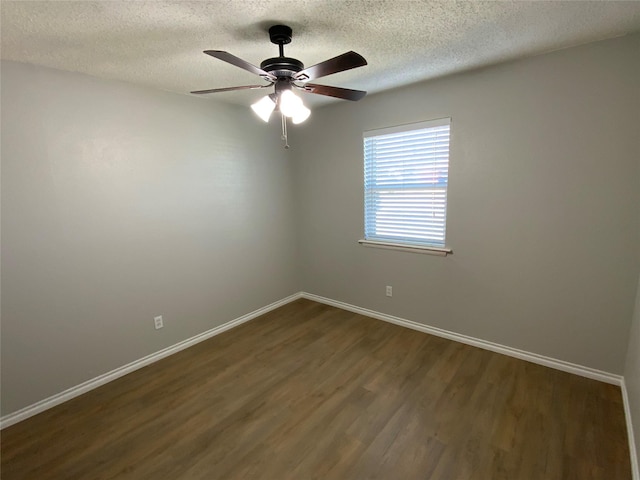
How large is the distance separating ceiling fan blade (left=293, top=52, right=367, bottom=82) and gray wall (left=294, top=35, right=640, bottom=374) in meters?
1.58

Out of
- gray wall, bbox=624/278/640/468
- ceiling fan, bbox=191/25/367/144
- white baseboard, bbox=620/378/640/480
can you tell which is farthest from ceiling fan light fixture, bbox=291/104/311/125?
white baseboard, bbox=620/378/640/480

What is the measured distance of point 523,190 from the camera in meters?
2.39

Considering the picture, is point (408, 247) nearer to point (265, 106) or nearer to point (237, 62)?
point (265, 106)

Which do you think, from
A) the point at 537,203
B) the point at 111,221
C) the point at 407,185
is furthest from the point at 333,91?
the point at 111,221

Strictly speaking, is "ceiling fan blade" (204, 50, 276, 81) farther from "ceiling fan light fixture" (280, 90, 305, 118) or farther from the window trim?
the window trim

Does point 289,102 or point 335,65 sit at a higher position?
point 335,65

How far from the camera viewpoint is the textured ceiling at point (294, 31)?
1473 millimetres

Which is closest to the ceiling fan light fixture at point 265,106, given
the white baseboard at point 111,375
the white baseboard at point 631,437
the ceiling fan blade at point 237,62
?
the ceiling fan blade at point 237,62

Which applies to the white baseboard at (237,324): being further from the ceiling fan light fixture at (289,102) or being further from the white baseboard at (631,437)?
the ceiling fan light fixture at (289,102)

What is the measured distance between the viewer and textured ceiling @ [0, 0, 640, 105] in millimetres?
1473


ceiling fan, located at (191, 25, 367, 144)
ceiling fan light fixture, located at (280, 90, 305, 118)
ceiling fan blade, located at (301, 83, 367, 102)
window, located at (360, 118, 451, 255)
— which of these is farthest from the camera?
window, located at (360, 118, 451, 255)

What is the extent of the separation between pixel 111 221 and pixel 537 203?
3.37 m

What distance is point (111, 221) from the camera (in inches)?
95.9

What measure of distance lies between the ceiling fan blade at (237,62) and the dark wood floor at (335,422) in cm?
211
